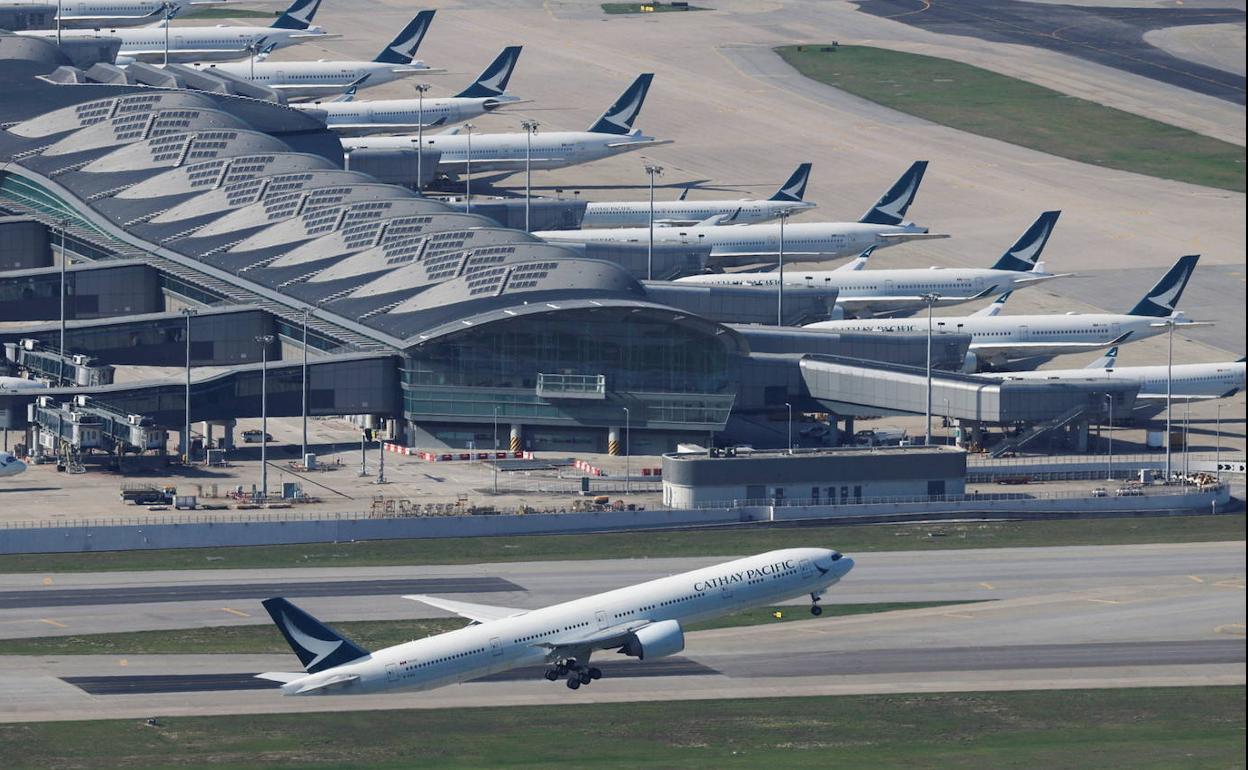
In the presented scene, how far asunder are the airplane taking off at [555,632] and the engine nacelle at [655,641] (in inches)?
1.8

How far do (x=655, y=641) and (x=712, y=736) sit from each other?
8.22 metres

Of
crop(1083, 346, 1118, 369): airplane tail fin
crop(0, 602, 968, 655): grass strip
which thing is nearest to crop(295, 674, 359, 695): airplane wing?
crop(0, 602, 968, 655): grass strip

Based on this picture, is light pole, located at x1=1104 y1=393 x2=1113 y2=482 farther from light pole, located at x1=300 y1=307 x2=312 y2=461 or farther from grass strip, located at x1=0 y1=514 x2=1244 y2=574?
light pole, located at x1=300 y1=307 x2=312 y2=461

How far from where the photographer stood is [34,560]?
145625 mm

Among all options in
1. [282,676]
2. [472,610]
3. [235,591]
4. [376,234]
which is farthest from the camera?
[376,234]

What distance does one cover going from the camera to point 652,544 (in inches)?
6014

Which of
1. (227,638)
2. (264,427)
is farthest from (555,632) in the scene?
(264,427)

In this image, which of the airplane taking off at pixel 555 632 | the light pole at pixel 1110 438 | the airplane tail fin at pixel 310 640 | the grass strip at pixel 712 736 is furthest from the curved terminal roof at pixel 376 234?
the airplane tail fin at pixel 310 640

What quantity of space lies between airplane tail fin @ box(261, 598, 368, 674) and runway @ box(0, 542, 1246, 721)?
5.41 meters

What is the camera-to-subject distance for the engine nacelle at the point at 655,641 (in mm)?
120250

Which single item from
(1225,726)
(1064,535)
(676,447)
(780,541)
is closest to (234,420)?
(676,447)

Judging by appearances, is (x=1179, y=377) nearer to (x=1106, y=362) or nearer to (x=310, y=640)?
(x=1106, y=362)

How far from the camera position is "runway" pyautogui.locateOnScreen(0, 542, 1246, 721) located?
4710 inches

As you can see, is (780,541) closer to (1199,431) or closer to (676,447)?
(676,447)
